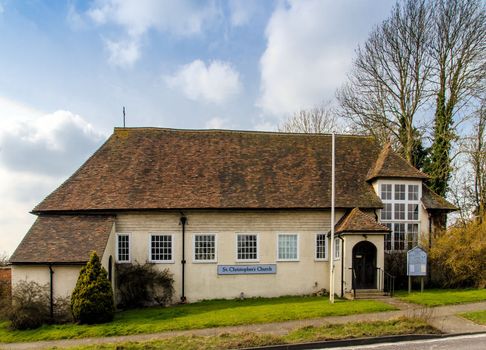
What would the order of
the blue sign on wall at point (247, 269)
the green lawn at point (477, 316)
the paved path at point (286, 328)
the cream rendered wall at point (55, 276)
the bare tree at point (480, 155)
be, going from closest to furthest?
the paved path at point (286, 328) → the green lawn at point (477, 316) → the cream rendered wall at point (55, 276) → the blue sign on wall at point (247, 269) → the bare tree at point (480, 155)

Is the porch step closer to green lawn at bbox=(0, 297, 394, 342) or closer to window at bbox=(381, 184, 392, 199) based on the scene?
green lawn at bbox=(0, 297, 394, 342)

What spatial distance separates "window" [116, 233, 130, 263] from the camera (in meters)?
22.1

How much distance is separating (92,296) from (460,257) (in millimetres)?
16977

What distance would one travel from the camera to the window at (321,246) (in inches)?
912

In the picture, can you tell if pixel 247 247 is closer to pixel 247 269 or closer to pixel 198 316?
pixel 247 269

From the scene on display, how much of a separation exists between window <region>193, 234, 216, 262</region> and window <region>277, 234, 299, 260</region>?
3316 millimetres

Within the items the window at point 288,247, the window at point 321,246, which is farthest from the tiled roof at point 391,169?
the window at point 288,247

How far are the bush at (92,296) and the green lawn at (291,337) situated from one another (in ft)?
12.3

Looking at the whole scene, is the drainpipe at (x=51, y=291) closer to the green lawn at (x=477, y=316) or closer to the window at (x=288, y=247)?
the window at (x=288, y=247)

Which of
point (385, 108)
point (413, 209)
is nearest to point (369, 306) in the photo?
point (413, 209)

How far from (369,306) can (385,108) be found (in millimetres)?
20216

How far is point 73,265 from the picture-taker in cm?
1873

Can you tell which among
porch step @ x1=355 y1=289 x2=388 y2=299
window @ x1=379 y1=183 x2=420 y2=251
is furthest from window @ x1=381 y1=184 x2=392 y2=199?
porch step @ x1=355 y1=289 x2=388 y2=299

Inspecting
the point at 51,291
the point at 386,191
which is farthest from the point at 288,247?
the point at 51,291
